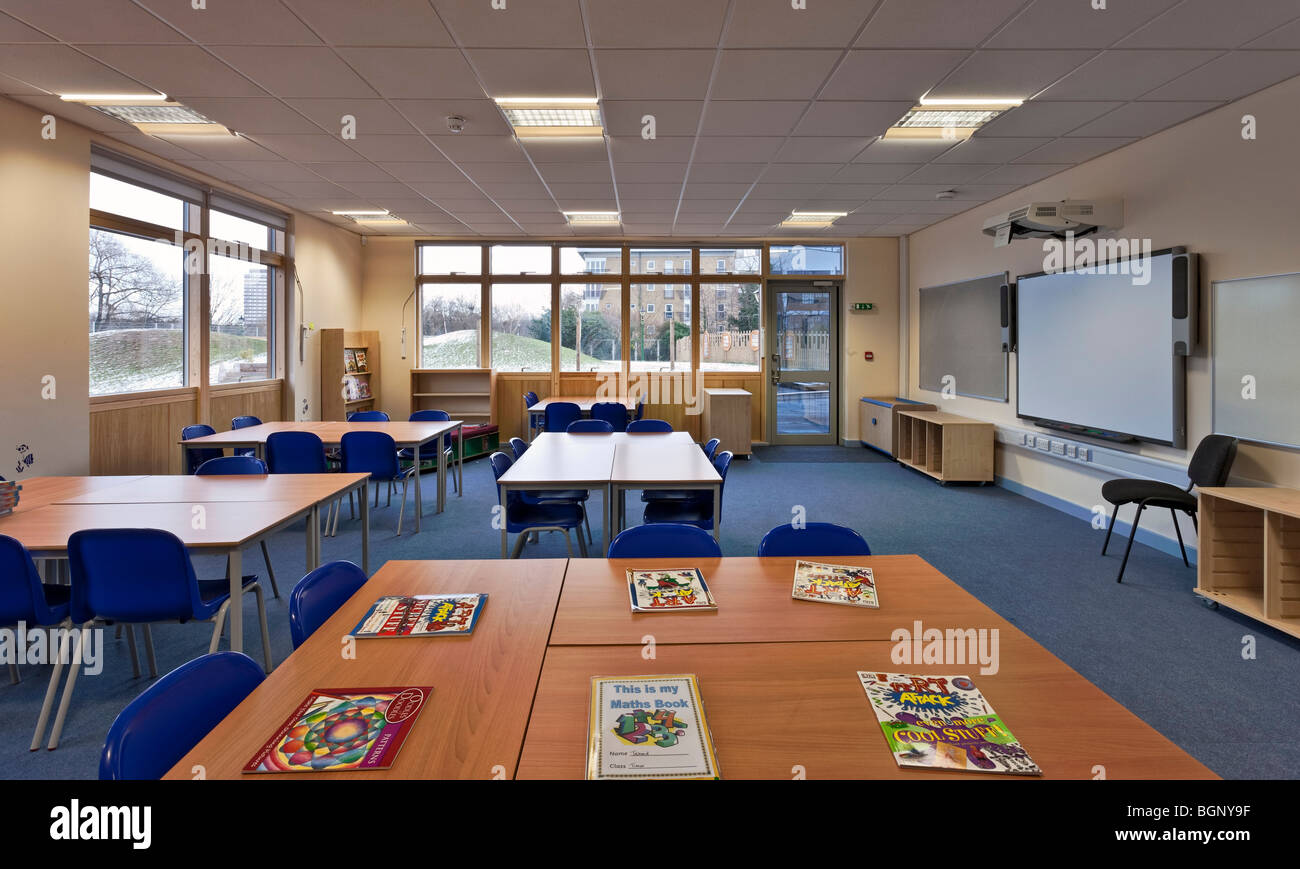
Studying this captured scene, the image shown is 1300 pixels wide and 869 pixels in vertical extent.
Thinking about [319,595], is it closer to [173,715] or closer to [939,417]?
[173,715]

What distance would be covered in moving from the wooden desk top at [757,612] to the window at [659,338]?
7872 millimetres

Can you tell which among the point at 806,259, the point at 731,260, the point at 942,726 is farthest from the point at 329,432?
the point at 806,259

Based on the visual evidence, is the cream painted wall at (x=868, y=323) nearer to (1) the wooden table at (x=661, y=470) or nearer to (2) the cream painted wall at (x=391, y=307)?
(1) the wooden table at (x=661, y=470)

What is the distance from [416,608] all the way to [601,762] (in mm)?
957

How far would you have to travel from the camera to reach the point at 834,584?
6.90ft

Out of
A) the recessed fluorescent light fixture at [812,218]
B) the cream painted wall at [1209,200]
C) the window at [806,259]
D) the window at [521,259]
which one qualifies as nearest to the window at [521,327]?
the window at [521,259]

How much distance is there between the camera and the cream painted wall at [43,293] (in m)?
4.49

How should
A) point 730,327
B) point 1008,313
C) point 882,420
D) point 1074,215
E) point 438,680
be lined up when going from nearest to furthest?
point 438,680, point 1074,215, point 1008,313, point 882,420, point 730,327

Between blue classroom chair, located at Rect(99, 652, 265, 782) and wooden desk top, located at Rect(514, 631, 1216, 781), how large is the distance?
0.67 m

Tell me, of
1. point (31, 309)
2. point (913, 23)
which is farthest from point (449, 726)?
point (31, 309)

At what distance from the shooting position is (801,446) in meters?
10.0

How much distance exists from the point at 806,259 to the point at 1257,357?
20.9ft

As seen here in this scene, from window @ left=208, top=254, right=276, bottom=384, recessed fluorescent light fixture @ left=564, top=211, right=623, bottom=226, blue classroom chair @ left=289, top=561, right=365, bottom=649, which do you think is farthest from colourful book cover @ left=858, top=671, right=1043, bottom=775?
recessed fluorescent light fixture @ left=564, top=211, right=623, bottom=226
